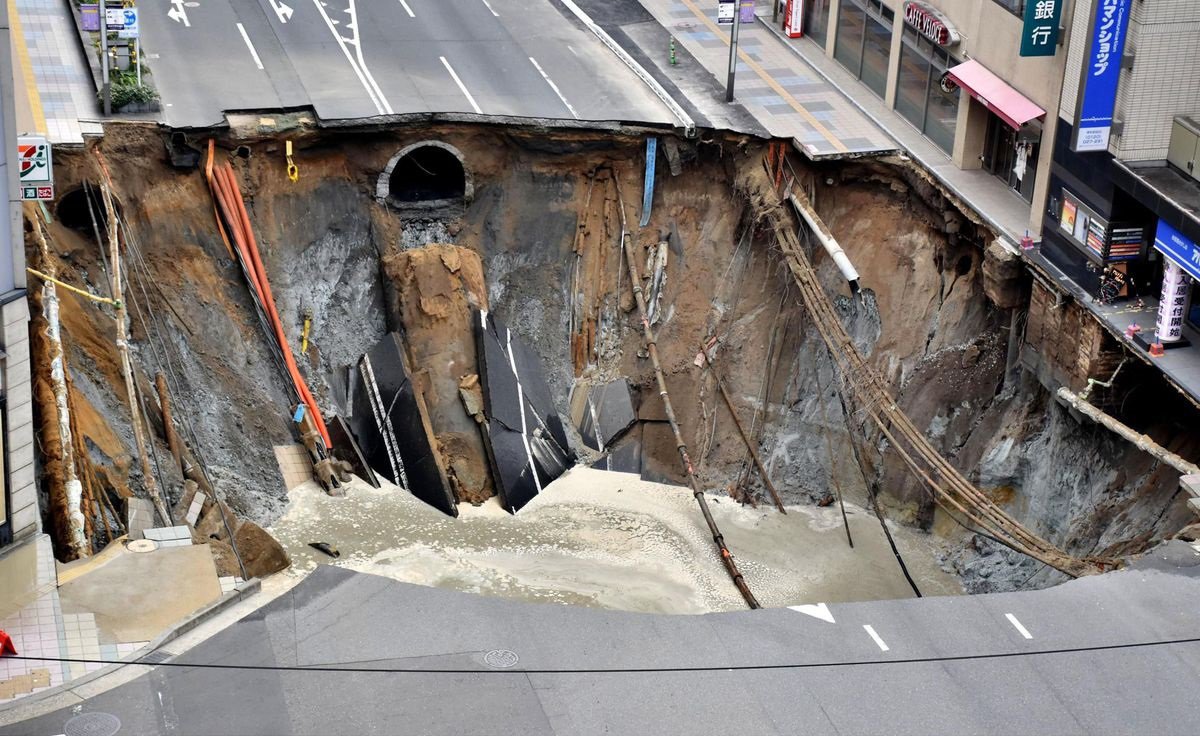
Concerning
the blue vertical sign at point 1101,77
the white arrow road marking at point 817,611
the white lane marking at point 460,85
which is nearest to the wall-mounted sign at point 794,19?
the white lane marking at point 460,85

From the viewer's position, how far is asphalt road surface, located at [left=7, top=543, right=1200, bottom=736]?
16.7m

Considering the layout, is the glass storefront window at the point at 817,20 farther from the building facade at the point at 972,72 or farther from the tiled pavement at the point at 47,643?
the tiled pavement at the point at 47,643

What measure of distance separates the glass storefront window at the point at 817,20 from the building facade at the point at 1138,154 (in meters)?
10.8

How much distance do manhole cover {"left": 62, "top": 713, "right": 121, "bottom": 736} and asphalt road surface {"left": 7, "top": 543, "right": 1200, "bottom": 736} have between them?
0.03m

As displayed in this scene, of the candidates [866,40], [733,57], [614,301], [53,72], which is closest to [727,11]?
[733,57]

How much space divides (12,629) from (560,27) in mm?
21751

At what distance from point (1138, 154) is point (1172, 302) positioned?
107 inches

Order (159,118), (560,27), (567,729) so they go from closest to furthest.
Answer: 1. (567,729)
2. (159,118)
3. (560,27)

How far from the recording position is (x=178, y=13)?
33.1 metres

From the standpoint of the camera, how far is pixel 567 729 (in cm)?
1661

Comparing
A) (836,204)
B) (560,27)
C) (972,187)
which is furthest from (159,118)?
(972,187)

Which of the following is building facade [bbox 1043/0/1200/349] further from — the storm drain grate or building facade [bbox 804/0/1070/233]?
the storm drain grate

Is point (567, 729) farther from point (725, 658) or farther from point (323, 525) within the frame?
point (323, 525)

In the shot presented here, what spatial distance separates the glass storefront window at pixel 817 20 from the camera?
35281 millimetres
